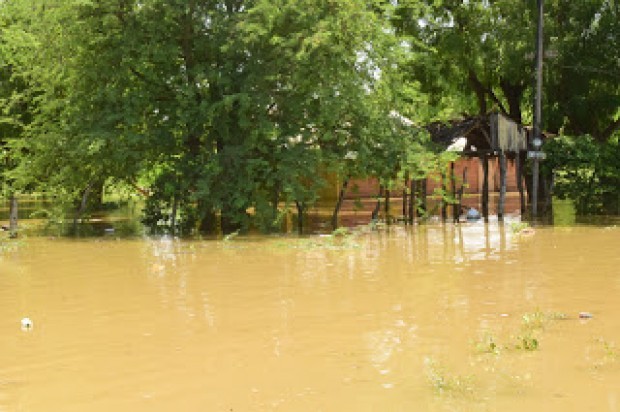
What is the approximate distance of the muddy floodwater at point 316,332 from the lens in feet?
20.3

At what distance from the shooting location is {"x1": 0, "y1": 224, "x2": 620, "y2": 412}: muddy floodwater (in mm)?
6191

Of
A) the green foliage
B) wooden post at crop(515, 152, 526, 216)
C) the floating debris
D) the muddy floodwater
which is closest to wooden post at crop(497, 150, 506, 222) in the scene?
the green foliage

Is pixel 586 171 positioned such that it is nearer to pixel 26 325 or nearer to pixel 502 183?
pixel 502 183

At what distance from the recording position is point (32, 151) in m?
23.0

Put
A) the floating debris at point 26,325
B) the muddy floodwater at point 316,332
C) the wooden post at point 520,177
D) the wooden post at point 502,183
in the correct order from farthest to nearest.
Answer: the wooden post at point 520,177, the wooden post at point 502,183, the floating debris at point 26,325, the muddy floodwater at point 316,332

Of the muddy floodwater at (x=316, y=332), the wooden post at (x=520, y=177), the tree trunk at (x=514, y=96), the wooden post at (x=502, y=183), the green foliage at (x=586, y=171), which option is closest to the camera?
the muddy floodwater at (x=316, y=332)

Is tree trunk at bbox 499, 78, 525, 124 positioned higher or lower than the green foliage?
higher

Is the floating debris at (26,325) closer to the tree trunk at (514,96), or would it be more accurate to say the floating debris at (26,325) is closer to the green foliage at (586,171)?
the green foliage at (586,171)

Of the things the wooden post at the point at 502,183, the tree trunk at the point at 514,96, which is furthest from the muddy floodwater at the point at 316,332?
the tree trunk at the point at 514,96

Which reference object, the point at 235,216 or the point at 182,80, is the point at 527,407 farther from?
the point at 182,80

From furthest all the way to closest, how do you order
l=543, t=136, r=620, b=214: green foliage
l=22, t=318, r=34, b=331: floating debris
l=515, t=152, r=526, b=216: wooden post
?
1. l=515, t=152, r=526, b=216: wooden post
2. l=543, t=136, r=620, b=214: green foliage
3. l=22, t=318, r=34, b=331: floating debris

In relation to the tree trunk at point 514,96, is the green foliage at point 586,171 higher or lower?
lower

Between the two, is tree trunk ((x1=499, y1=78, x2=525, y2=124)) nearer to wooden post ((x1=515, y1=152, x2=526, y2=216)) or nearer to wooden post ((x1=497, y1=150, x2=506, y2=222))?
wooden post ((x1=515, y1=152, x2=526, y2=216))

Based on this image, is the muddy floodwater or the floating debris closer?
the muddy floodwater
